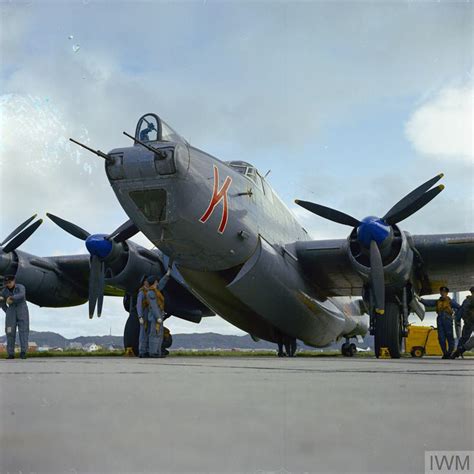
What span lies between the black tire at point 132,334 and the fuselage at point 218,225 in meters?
2.63

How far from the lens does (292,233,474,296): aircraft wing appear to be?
520 inches

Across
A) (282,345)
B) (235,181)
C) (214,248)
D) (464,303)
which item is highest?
(235,181)

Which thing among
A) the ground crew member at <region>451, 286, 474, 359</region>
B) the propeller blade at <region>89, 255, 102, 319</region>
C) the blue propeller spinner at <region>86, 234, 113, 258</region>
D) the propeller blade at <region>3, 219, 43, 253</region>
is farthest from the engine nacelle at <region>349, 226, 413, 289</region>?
the propeller blade at <region>3, 219, 43, 253</region>

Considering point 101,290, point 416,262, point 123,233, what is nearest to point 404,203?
point 416,262

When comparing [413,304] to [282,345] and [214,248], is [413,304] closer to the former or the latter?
[282,345]

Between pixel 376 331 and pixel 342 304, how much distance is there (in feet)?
17.1

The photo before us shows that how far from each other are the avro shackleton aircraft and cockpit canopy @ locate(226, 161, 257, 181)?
0.09 feet

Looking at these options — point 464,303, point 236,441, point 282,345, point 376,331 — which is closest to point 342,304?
point 282,345

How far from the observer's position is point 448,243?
13133 mm

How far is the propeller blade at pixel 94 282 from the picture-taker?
1353 centimetres

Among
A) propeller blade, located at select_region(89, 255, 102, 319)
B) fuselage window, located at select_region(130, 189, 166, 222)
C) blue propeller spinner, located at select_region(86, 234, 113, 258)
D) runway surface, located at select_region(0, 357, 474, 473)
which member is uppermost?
fuselage window, located at select_region(130, 189, 166, 222)

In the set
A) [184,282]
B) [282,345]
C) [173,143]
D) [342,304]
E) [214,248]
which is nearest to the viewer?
[173,143]

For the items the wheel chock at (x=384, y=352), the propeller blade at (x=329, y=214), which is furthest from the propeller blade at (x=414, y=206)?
the wheel chock at (x=384, y=352)

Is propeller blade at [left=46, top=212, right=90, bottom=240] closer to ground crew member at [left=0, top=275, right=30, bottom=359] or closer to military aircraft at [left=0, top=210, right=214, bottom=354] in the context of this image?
military aircraft at [left=0, top=210, right=214, bottom=354]
